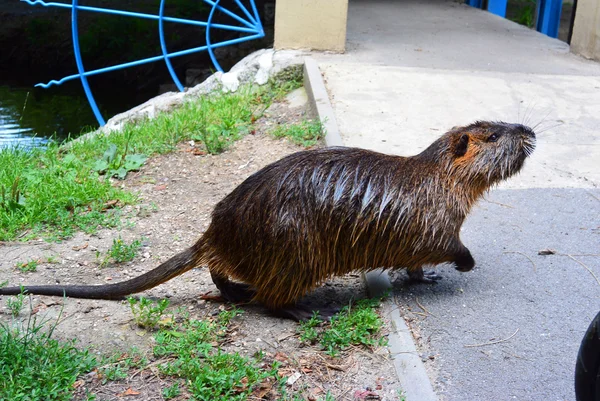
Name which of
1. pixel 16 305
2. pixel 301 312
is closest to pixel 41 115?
pixel 16 305

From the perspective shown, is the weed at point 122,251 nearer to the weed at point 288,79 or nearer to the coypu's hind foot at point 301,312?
the coypu's hind foot at point 301,312

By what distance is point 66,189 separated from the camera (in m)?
4.76

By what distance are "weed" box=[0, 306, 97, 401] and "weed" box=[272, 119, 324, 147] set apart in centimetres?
272

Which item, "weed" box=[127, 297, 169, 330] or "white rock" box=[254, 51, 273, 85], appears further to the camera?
"white rock" box=[254, 51, 273, 85]

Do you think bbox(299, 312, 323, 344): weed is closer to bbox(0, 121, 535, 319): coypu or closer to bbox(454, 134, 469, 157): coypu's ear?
bbox(0, 121, 535, 319): coypu

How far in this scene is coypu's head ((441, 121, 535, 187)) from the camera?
11.5ft

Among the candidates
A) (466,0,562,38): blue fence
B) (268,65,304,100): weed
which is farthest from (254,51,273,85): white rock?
(466,0,562,38): blue fence

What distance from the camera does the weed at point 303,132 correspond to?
536 centimetres

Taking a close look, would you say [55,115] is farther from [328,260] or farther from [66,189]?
[328,260]

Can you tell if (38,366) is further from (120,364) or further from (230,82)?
(230,82)

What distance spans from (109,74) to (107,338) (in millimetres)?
10730

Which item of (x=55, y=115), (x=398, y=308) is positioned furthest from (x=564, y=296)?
(x=55, y=115)

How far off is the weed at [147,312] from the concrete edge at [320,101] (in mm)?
2045

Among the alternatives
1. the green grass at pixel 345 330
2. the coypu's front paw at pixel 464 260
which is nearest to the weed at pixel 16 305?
the green grass at pixel 345 330
